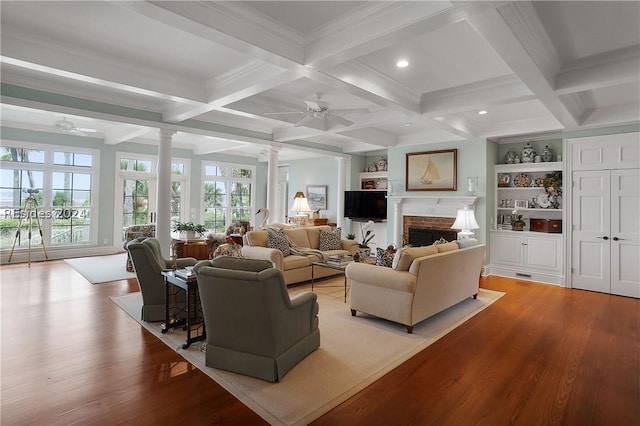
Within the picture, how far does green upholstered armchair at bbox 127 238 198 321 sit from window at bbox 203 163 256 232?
661cm

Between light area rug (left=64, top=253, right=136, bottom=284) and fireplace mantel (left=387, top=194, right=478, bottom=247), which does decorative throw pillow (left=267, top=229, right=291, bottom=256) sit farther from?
fireplace mantel (left=387, top=194, right=478, bottom=247)

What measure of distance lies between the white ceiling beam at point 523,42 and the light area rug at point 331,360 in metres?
2.70

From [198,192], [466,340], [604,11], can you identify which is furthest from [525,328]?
[198,192]

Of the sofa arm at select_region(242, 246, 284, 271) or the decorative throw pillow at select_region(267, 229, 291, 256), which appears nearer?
the sofa arm at select_region(242, 246, 284, 271)

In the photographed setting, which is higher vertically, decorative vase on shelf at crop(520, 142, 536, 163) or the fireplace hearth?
decorative vase on shelf at crop(520, 142, 536, 163)

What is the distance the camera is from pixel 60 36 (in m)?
3.40

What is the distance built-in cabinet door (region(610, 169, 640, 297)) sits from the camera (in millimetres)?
5246

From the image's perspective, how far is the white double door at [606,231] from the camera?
5.28 m

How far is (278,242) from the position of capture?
5.67 metres

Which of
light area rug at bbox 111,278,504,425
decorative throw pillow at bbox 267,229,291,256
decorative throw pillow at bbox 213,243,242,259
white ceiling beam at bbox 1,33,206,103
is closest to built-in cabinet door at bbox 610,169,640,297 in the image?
light area rug at bbox 111,278,504,425

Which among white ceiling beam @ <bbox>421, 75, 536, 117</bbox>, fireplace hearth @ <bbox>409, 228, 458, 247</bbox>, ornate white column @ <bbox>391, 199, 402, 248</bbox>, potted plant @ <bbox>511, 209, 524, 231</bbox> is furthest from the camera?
ornate white column @ <bbox>391, 199, 402, 248</bbox>

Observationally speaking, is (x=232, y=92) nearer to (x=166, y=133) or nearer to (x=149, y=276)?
(x=166, y=133)

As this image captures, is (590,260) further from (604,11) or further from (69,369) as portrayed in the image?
(69,369)

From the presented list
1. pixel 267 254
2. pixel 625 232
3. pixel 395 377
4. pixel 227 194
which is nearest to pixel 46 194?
pixel 227 194
